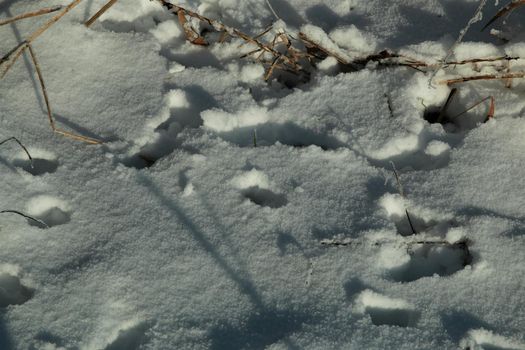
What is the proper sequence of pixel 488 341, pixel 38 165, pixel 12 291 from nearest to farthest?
pixel 488 341, pixel 12 291, pixel 38 165

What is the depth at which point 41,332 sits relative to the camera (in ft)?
5.57

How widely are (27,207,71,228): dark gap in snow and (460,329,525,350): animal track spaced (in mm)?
1279

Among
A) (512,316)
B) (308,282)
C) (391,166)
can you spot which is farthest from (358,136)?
(512,316)

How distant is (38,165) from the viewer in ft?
6.72

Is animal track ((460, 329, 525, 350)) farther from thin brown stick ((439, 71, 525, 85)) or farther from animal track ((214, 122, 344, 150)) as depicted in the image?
thin brown stick ((439, 71, 525, 85))

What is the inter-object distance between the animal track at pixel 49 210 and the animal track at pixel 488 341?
129cm

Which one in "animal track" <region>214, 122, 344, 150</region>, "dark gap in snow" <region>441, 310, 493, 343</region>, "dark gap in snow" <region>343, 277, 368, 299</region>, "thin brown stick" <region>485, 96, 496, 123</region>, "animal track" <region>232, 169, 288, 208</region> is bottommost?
"dark gap in snow" <region>441, 310, 493, 343</region>

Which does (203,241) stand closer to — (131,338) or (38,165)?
(131,338)

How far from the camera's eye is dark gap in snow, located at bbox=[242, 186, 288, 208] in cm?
196

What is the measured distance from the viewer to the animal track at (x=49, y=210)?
1.93m

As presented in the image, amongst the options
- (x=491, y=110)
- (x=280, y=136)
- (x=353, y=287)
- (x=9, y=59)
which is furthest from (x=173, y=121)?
(x=491, y=110)

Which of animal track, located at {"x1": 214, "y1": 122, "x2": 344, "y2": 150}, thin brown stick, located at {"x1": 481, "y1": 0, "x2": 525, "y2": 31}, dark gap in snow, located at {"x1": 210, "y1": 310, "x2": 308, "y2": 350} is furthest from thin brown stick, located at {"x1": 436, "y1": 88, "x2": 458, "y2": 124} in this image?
dark gap in snow, located at {"x1": 210, "y1": 310, "x2": 308, "y2": 350}

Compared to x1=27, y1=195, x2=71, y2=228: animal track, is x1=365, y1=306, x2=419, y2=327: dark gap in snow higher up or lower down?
lower down

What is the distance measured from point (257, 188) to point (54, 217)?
67 centimetres
